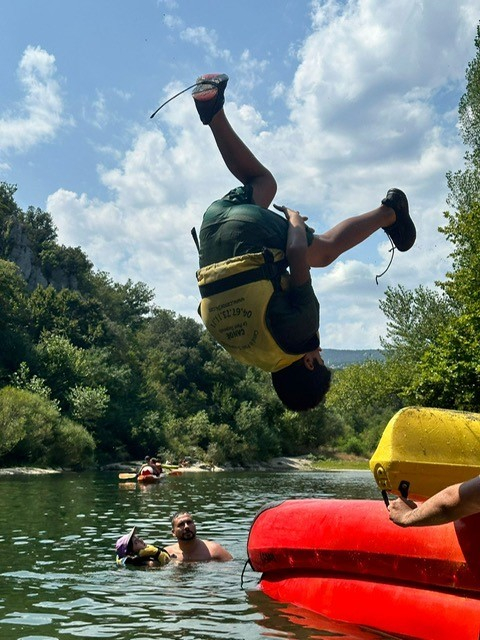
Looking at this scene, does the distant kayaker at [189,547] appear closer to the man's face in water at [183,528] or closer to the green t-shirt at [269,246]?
the man's face in water at [183,528]

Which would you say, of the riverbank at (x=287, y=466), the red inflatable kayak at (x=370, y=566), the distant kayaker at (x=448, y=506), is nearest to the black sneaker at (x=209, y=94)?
the distant kayaker at (x=448, y=506)

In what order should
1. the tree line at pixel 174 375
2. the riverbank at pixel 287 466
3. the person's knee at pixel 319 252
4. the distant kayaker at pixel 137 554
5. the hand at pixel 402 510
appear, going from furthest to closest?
the riverbank at pixel 287 466 → the tree line at pixel 174 375 → the distant kayaker at pixel 137 554 → the hand at pixel 402 510 → the person's knee at pixel 319 252

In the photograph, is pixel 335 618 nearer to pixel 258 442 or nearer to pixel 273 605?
pixel 273 605

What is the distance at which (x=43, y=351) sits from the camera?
4856cm

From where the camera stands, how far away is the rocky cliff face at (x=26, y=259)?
68812mm

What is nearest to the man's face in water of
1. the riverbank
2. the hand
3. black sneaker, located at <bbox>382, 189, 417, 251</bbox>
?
the hand

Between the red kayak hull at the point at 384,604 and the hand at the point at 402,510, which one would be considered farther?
the red kayak hull at the point at 384,604

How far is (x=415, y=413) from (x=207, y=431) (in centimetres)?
4979

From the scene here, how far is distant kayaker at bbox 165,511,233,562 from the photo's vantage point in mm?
12344

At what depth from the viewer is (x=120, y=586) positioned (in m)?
10.5

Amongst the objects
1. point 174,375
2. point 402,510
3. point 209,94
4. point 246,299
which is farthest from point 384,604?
point 174,375

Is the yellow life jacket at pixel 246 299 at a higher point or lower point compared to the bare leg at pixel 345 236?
lower

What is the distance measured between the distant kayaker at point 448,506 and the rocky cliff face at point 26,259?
65111 mm

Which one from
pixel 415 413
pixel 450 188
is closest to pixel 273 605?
pixel 415 413
